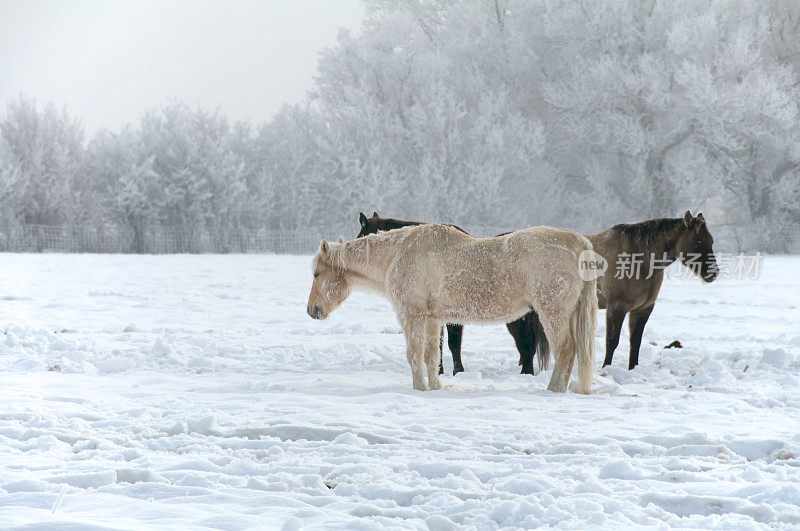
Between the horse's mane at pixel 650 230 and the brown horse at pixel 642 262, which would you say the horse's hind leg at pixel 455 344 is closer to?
the brown horse at pixel 642 262

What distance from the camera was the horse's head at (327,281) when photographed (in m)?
6.65

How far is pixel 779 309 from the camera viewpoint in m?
13.1

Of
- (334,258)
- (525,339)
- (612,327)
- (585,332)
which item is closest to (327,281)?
(334,258)

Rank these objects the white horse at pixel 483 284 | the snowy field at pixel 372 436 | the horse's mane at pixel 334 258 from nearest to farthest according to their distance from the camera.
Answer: the snowy field at pixel 372 436 → the white horse at pixel 483 284 → the horse's mane at pixel 334 258

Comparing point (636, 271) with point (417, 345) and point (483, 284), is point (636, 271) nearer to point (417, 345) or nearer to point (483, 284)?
point (483, 284)

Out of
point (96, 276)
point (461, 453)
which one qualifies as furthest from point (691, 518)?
point (96, 276)

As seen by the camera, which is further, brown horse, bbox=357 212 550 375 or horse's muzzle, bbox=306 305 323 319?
brown horse, bbox=357 212 550 375

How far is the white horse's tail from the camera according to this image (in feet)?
18.9

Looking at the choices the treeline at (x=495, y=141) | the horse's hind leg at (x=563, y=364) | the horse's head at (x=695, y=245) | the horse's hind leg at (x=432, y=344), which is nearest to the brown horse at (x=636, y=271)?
the horse's head at (x=695, y=245)

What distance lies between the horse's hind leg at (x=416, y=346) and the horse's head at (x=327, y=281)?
88 centimetres

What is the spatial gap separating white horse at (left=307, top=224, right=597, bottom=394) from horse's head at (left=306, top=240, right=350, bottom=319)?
0.20 metres

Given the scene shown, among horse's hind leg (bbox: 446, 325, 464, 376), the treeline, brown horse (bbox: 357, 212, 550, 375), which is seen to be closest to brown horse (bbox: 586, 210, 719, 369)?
brown horse (bbox: 357, 212, 550, 375)

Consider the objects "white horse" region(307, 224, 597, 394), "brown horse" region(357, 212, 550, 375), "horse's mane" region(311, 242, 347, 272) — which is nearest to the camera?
"white horse" region(307, 224, 597, 394)

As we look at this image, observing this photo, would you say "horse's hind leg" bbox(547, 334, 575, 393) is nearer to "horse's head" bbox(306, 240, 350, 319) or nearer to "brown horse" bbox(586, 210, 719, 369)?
"brown horse" bbox(586, 210, 719, 369)
